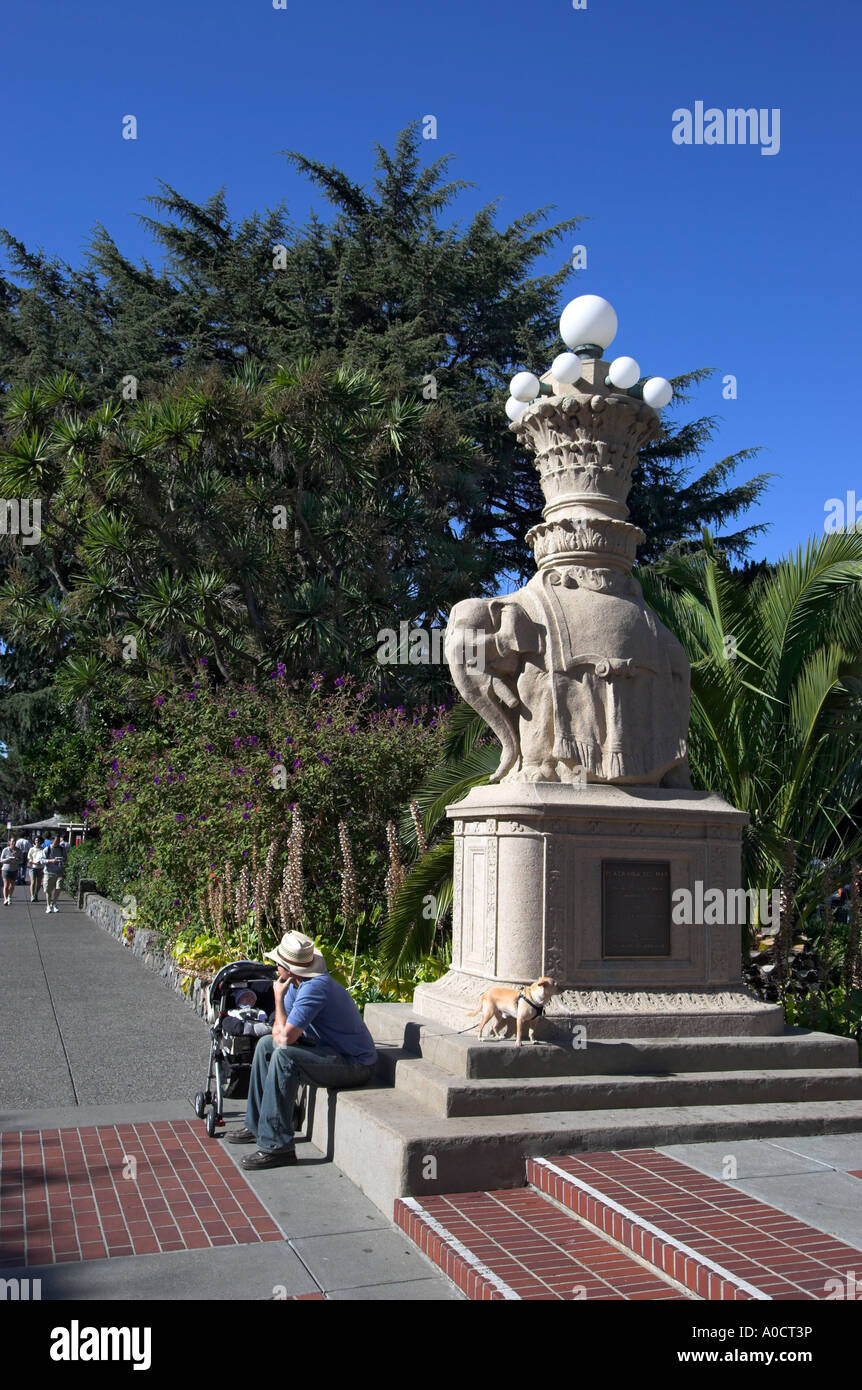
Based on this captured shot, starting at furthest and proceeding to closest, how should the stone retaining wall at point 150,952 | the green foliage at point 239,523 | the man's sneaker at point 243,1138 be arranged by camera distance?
1. the green foliage at point 239,523
2. the stone retaining wall at point 150,952
3. the man's sneaker at point 243,1138

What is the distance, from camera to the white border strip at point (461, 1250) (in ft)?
12.9

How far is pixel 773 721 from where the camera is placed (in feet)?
30.3

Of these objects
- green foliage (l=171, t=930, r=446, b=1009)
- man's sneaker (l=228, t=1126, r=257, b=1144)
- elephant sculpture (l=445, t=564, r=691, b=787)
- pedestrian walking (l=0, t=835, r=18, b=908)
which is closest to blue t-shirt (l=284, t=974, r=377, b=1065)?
man's sneaker (l=228, t=1126, r=257, b=1144)

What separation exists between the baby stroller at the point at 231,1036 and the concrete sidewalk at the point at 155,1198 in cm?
18

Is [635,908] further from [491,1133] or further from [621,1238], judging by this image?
[621,1238]

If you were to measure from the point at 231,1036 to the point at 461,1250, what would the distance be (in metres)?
2.66

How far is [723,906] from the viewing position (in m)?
6.58

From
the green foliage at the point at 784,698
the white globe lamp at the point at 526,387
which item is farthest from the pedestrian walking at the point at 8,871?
the white globe lamp at the point at 526,387

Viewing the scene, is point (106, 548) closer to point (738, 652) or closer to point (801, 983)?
point (738, 652)

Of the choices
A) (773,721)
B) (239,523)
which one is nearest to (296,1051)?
(773,721)

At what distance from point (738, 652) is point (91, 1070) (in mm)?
5972

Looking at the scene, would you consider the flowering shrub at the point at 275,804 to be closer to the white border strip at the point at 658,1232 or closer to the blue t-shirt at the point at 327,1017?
the blue t-shirt at the point at 327,1017

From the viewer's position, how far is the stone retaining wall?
10703 mm
